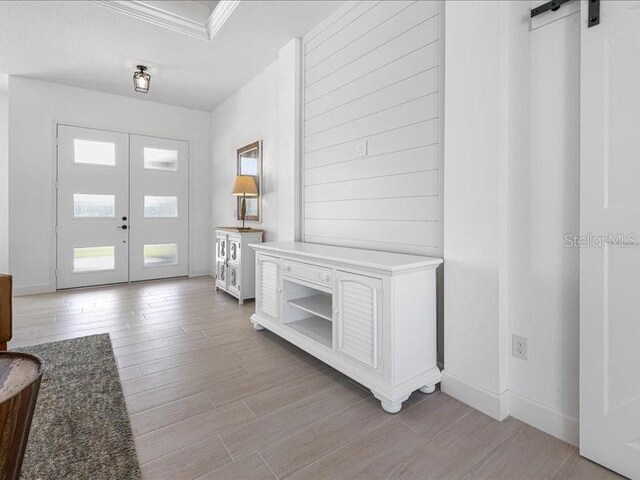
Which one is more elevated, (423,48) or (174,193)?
(423,48)

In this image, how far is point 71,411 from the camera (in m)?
1.78

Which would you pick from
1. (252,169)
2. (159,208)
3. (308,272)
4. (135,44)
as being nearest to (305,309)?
(308,272)

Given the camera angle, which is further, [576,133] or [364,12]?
[364,12]

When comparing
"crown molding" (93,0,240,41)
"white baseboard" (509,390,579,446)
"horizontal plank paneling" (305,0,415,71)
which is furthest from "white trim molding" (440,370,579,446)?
"crown molding" (93,0,240,41)

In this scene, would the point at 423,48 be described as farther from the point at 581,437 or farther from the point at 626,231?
the point at 581,437

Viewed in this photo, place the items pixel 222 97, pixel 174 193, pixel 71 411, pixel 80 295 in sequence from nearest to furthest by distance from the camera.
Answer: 1. pixel 71 411
2. pixel 80 295
3. pixel 222 97
4. pixel 174 193

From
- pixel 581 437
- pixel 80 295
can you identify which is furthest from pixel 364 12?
pixel 80 295

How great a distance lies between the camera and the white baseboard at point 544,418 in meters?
1.57

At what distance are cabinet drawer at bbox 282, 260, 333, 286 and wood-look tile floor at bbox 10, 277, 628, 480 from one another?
0.61 metres

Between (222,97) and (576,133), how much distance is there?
16.0 ft

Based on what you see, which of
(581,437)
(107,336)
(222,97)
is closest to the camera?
(581,437)

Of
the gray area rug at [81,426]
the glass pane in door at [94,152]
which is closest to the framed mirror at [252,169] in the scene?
the glass pane in door at [94,152]

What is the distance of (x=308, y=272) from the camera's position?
2432mm

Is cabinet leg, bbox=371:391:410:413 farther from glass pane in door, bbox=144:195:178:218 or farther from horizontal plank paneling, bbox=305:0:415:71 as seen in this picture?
→ glass pane in door, bbox=144:195:178:218
